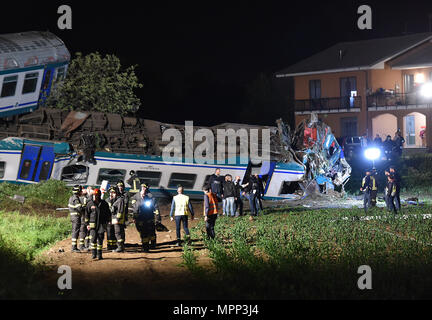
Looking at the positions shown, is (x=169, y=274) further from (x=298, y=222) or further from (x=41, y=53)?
(x=41, y=53)

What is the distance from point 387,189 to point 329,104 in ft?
94.7

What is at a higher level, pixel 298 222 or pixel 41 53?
pixel 41 53

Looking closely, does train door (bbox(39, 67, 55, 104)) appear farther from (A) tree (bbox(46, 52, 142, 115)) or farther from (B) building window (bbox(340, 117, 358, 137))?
(B) building window (bbox(340, 117, 358, 137))

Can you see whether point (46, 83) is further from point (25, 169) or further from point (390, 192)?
point (390, 192)

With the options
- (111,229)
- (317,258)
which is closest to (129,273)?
(111,229)

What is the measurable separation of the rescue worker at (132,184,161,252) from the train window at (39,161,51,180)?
10.5 m

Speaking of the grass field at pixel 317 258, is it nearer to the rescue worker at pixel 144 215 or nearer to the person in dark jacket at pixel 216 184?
the rescue worker at pixel 144 215

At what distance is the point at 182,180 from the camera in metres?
26.8

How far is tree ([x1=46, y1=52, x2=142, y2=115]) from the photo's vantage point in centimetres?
3762

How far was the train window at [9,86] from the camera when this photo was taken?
2638cm

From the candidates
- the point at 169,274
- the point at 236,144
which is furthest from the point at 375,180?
the point at 169,274

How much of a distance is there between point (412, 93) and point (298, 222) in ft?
98.3
